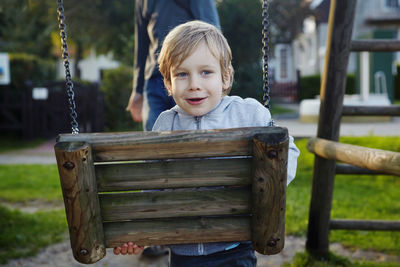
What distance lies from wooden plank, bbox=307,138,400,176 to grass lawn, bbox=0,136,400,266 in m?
0.88

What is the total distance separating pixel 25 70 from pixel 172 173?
10.3m

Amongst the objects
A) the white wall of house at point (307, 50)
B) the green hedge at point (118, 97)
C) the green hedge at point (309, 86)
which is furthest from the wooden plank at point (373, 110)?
the white wall of house at point (307, 50)

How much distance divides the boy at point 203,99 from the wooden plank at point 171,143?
27 cm

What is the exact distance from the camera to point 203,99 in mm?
1703

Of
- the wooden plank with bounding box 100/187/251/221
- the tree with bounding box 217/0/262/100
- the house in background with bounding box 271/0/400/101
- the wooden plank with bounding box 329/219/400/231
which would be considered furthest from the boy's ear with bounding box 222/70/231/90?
the tree with bounding box 217/0/262/100

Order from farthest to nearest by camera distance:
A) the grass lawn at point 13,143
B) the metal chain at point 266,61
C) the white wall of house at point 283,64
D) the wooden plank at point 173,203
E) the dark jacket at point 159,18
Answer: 1. the white wall of house at point 283,64
2. the grass lawn at point 13,143
3. the dark jacket at point 159,18
4. the metal chain at point 266,61
5. the wooden plank at point 173,203

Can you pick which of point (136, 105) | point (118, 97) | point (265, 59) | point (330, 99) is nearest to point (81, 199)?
point (265, 59)

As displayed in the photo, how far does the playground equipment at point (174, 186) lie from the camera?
4.77ft

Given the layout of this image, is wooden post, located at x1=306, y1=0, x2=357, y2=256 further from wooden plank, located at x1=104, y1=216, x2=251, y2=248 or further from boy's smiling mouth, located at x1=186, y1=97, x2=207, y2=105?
wooden plank, located at x1=104, y1=216, x2=251, y2=248

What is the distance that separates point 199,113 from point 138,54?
1.53m

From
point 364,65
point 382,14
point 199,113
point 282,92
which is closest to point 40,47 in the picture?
point 282,92

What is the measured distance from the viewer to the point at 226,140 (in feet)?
4.79

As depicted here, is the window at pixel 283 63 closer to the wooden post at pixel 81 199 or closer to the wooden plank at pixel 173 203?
the wooden plank at pixel 173 203

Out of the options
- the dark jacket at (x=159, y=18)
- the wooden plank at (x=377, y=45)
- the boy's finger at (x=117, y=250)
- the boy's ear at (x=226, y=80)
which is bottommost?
the boy's finger at (x=117, y=250)
